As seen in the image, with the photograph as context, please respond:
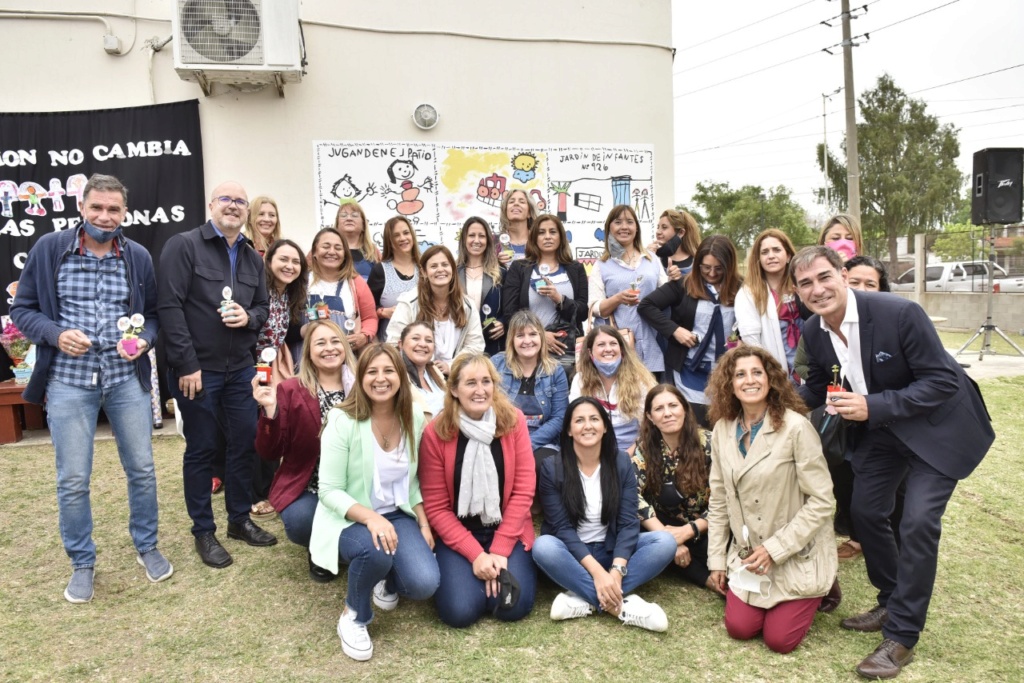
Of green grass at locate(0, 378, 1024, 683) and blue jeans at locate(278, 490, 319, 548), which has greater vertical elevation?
blue jeans at locate(278, 490, 319, 548)

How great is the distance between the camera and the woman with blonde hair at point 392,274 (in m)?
4.79

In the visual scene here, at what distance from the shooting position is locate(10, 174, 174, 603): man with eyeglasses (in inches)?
128

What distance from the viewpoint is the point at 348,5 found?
6359mm

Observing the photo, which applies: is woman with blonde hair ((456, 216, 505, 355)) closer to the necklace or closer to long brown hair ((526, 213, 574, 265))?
long brown hair ((526, 213, 574, 265))

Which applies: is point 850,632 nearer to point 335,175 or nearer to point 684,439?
point 684,439

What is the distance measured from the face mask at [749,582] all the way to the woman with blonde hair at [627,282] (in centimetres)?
190

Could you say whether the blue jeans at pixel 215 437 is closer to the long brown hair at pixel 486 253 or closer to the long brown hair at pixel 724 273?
the long brown hair at pixel 486 253

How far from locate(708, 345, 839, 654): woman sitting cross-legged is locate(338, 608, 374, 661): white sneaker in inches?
60.4

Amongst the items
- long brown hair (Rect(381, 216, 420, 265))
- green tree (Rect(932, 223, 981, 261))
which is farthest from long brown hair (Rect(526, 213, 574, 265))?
green tree (Rect(932, 223, 981, 261))

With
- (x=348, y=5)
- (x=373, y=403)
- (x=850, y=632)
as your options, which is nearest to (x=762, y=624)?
(x=850, y=632)

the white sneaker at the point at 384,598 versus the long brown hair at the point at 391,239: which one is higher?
the long brown hair at the point at 391,239

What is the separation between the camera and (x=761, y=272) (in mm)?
4055

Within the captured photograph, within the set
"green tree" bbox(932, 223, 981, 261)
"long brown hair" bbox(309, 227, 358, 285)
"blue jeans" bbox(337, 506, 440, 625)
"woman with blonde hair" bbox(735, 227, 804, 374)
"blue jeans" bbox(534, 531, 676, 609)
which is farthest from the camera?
"green tree" bbox(932, 223, 981, 261)

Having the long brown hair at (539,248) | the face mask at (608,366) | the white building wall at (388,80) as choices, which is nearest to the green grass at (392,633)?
the face mask at (608,366)
